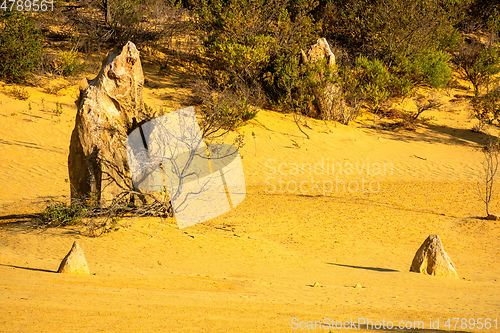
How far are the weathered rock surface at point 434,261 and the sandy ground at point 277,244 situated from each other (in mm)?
312

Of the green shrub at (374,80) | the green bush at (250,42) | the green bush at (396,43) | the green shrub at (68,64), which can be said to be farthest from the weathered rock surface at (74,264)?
the green bush at (396,43)

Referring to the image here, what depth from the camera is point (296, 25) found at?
19.0 m

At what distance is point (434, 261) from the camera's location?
6.18 meters

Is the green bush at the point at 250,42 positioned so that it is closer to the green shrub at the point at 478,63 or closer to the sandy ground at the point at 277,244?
the sandy ground at the point at 277,244

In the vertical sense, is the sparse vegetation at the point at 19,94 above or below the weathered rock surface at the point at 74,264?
above

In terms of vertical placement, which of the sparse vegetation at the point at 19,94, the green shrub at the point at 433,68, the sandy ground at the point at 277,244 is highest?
the green shrub at the point at 433,68

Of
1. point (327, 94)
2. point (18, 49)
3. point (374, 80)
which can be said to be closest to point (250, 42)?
point (327, 94)

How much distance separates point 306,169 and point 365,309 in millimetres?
9146

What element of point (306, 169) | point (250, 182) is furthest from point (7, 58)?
point (306, 169)

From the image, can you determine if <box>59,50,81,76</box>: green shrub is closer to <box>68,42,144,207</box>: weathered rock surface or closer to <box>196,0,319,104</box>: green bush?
<box>196,0,319,104</box>: green bush

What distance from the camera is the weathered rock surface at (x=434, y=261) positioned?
242 inches

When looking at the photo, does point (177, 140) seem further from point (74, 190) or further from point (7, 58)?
point (7, 58)

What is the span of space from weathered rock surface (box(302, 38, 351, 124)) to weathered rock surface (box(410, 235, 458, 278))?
35.8ft

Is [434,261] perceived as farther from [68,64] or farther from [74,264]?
[68,64]
